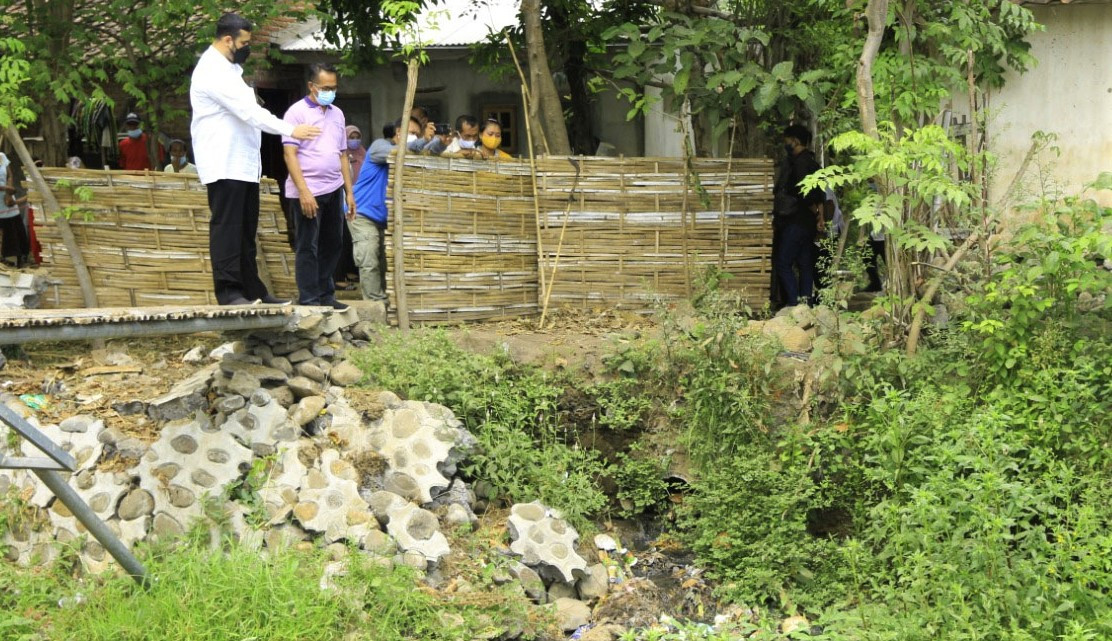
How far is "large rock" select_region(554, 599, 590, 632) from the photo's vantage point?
625 centimetres

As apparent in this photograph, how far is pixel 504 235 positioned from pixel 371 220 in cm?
101

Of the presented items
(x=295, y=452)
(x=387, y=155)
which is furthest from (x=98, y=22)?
(x=295, y=452)

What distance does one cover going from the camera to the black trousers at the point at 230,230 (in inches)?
263

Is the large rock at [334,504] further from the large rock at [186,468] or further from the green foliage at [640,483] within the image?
the green foliage at [640,483]

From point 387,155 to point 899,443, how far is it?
4.18 m

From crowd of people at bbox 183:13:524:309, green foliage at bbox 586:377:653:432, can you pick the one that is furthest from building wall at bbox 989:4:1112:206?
crowd of people at bbox 183:13:524:309

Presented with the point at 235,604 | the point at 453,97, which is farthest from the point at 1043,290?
the point at 453,97

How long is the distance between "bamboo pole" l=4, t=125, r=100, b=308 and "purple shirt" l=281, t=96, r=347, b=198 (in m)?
1.75

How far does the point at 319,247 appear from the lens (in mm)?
7676

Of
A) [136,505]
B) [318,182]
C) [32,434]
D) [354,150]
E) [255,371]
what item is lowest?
[136,505]

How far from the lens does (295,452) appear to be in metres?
6.71

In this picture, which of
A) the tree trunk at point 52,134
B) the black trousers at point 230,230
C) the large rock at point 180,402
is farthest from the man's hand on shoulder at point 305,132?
the tree trunk at point 52,134

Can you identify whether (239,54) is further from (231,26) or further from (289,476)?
(289,476)

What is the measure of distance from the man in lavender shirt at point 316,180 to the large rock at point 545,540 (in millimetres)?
2109
